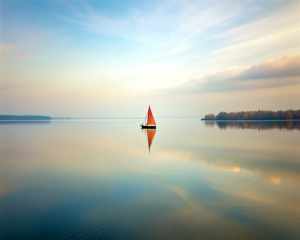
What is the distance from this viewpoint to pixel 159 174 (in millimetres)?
12102

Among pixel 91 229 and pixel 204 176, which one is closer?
pixel 91 229

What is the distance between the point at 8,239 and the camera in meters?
5.34

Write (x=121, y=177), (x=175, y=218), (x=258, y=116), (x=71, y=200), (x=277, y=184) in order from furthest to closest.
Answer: (x=258, y=116)
(x=121, y=177)
(x=277, y=184)
(x=71, y=200)
(x=175, y=218)

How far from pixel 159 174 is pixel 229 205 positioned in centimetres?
514

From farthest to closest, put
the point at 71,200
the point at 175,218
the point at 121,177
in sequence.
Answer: the point at 121,177, the point at 71,200, the point at 175,218

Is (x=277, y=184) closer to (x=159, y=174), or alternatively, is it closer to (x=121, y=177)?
(x=159, y=174)

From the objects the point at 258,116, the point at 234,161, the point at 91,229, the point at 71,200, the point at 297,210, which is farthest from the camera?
the point at 258,116

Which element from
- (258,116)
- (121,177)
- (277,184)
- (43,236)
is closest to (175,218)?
(43,236)

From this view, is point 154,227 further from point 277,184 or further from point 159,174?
point 277,184

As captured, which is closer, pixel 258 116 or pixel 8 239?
pixel 8 239

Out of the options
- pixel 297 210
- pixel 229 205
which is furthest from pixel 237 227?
pixel 297 210

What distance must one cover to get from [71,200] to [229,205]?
5941 millimetres

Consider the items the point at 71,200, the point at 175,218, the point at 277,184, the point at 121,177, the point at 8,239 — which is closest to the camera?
the point at 8,239

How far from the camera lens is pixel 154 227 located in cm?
592
